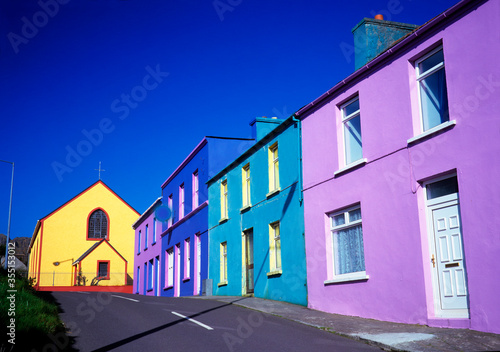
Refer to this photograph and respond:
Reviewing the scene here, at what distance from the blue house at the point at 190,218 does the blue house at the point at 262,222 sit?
1.46 metres

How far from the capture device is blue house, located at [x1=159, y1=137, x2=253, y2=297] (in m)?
26.4

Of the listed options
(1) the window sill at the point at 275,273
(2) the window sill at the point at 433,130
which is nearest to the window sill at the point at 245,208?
(1) the window sill at the point at 275,273

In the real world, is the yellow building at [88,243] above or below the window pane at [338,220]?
above

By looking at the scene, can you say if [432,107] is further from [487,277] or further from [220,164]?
[220,164]

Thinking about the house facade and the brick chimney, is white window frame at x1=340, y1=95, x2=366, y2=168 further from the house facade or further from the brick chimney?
the house facade

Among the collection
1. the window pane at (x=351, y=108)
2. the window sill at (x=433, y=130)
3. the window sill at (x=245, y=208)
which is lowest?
the window sill at (x=245, y=208)

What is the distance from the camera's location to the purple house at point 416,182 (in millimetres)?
10234

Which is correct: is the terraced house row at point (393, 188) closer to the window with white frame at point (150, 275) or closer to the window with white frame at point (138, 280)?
the window with white frame at point (150, 275)

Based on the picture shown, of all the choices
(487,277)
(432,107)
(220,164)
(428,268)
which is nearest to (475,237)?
(487,277)

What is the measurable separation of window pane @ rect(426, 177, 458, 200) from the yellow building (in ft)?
125

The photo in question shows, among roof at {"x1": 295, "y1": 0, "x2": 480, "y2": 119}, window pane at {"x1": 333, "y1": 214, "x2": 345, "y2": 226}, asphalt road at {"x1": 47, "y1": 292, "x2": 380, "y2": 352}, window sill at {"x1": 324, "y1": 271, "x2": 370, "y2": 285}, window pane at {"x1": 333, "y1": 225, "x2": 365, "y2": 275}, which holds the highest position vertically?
roof at {"x1": 295, "y1": 0, "x2": 480, "y2": 119}

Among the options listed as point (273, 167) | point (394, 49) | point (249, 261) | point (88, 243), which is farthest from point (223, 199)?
point (88, 243)

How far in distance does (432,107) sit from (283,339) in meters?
5.79

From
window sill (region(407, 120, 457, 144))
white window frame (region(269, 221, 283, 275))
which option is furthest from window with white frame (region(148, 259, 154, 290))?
window sill (region(407, 120, 457, 144))
